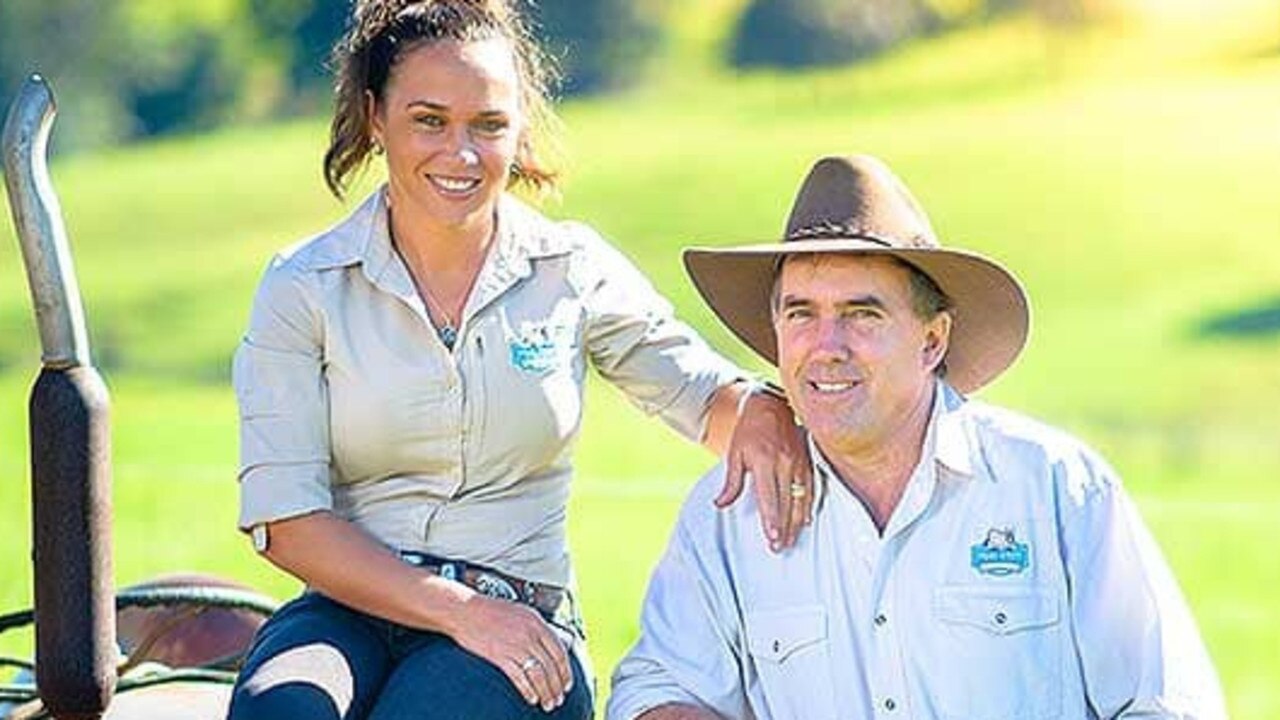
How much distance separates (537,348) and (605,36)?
36316 mm

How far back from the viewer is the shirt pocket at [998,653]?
3.83 m

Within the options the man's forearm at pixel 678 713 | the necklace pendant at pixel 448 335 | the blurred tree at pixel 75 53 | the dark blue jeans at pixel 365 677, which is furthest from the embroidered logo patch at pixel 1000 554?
the blurred tree at pixel 75 53

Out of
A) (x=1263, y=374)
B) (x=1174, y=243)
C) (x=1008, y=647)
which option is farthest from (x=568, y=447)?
(x=1174, y=243)

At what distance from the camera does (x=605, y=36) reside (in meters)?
40.2

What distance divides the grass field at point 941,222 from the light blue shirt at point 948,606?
43.3 feet

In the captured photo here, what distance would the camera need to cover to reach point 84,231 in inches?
1390

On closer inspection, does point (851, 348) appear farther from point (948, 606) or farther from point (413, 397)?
point (413, 397)

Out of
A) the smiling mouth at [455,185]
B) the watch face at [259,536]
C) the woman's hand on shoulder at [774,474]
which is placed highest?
the smiling mouth at [455,185]

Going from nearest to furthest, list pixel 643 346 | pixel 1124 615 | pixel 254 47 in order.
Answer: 1. pixel 1124 615
2. pixel 643 346
3. pixel 254 47

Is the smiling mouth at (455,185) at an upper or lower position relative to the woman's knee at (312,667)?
upper

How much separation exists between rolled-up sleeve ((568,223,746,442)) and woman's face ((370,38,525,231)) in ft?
0.74

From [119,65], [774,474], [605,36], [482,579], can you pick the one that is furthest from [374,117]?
[119,65]

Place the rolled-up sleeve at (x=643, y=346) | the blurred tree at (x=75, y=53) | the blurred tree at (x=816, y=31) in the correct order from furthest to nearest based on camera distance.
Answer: the blurred tree at (x=816, y=31)
the blurred tree at (x=75, y=53)
the rolled-up sleeve at (x=643, y=346)

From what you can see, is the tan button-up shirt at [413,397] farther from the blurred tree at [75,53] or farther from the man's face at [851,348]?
the blurred tree at [75,53]
